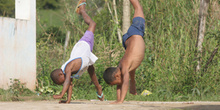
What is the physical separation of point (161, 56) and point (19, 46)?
10.3 ft

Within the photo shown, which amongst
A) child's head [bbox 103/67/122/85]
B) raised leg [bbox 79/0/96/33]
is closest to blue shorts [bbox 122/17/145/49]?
child's head [bbox 103/67/122/85]

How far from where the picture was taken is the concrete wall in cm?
739

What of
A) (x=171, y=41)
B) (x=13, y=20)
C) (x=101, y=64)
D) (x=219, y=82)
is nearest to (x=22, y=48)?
(x=13, y=20)

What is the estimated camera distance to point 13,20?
7.64 m

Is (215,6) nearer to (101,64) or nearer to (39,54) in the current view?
(101,64)

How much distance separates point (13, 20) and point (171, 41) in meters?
3.58

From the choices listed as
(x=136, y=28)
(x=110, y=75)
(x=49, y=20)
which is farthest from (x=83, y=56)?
(x=49, y=20)

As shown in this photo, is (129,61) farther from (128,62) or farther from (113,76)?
(113,76)

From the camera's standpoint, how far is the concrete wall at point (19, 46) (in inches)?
291

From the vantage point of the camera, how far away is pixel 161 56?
834 centimetres

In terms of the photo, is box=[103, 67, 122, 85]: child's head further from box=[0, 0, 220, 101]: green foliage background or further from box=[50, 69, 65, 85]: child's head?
box=[0, 0, 220, 101]: green foliage background

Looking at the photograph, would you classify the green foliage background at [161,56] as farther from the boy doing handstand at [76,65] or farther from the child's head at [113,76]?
the child's head at [113,76]

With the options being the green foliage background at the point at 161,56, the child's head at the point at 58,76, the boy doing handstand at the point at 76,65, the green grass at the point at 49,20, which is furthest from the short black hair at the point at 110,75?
the green grass at the point at 49,20

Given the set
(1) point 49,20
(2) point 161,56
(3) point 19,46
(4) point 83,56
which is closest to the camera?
(4) point 83,56
